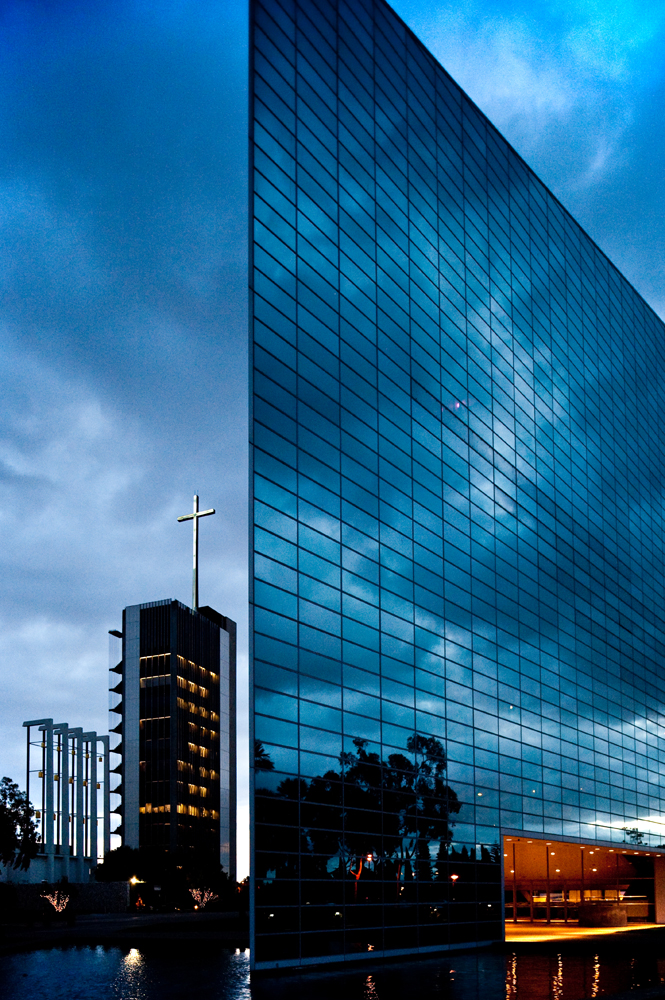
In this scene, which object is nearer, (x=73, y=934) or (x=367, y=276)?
(x=367, y=276)

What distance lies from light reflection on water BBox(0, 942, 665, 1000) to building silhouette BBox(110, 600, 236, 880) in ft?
278

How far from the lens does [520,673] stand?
4847 cm

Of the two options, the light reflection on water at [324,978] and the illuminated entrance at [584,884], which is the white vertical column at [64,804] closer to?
the illuminated entrance at [584,884]

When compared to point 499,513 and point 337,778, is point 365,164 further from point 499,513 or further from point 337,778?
point 337,778

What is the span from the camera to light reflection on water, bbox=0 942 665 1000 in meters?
23.6

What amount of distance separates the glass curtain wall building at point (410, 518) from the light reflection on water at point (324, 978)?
2.18m

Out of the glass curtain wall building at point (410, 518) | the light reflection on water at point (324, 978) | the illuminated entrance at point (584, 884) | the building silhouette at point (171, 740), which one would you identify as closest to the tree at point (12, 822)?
the light reflection on water at point (324, 978)

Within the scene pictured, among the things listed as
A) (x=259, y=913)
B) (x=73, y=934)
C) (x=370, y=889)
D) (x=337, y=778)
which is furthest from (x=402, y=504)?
(x=73, y=934)

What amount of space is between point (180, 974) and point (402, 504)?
19.8m

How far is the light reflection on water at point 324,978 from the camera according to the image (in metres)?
23.6

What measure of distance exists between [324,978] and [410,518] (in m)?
18.9

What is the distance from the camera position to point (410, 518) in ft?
134

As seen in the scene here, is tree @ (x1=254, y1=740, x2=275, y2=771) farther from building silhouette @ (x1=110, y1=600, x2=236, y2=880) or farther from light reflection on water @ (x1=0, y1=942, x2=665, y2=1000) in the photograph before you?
building silhouette @ (x1=110, y1=600, x2=236, y2=880)

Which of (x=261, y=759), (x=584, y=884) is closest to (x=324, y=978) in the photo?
(x=261, y=759)
